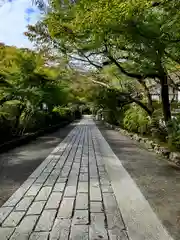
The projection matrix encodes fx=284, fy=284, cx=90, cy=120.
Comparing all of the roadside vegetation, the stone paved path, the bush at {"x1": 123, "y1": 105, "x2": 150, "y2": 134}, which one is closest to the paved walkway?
the stone paved path

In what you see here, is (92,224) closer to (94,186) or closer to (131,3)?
(94,186)

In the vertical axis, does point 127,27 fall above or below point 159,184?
above

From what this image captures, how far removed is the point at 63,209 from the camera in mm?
3945

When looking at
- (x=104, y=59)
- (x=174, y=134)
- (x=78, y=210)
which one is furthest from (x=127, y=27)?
(x=104, y=59)

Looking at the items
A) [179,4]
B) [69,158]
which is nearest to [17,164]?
[69,158]

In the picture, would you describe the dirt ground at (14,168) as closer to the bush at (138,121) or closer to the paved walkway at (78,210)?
the paved walkway at (78,210)

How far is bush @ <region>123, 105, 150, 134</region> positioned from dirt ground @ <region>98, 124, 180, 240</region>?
21.1 feet

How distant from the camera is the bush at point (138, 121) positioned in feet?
49.4

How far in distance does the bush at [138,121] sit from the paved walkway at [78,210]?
896cm

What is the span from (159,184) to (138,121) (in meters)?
10.6

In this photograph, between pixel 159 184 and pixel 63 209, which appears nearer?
pixel 63 209

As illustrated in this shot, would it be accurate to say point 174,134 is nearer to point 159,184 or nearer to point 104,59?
point 159,184

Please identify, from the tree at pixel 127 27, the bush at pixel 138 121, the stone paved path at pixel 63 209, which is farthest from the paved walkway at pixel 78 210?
the bush at pixel 138 121

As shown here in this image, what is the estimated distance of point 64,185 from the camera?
5277 mm
